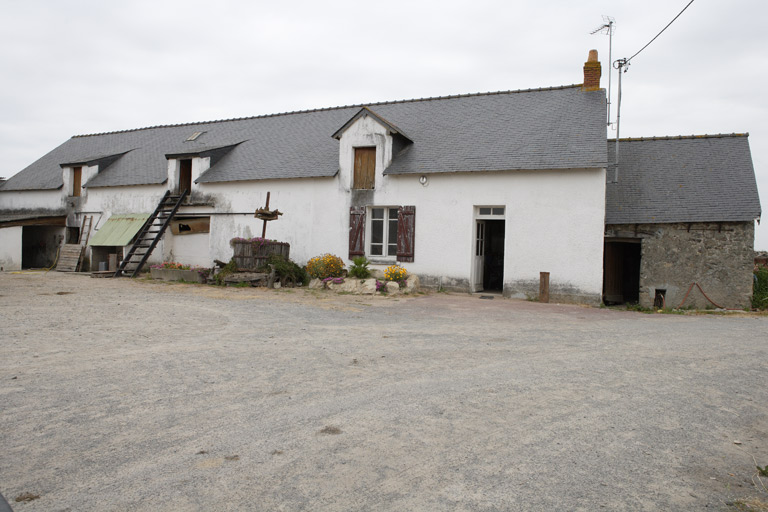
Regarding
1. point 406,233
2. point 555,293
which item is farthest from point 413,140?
point 555,293

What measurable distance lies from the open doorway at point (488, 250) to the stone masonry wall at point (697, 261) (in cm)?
360

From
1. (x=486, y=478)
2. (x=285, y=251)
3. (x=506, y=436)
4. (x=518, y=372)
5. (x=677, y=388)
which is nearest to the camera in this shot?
(x=486, y=478)

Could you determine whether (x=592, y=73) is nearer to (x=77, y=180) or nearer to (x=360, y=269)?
(x=360, y=269)

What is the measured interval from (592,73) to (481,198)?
5.39m

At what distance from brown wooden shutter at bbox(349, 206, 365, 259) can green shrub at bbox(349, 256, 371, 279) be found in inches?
25.3

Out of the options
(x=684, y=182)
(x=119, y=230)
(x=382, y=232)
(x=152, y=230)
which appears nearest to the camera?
(x=684, y=182)

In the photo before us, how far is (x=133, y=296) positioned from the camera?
11734 mm

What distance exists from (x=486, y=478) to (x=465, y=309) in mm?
8108

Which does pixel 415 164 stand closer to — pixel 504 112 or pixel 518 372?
pixel 504 112

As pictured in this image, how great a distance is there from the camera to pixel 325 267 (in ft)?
48.6

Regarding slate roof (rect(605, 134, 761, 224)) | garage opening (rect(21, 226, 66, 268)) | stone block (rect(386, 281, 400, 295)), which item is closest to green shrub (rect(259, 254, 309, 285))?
stone block (rect(386, 281, 400, 295))

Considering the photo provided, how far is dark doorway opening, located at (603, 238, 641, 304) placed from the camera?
15.4 m

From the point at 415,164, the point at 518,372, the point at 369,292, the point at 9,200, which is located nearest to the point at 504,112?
the point at 415,164

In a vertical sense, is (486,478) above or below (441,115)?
below
